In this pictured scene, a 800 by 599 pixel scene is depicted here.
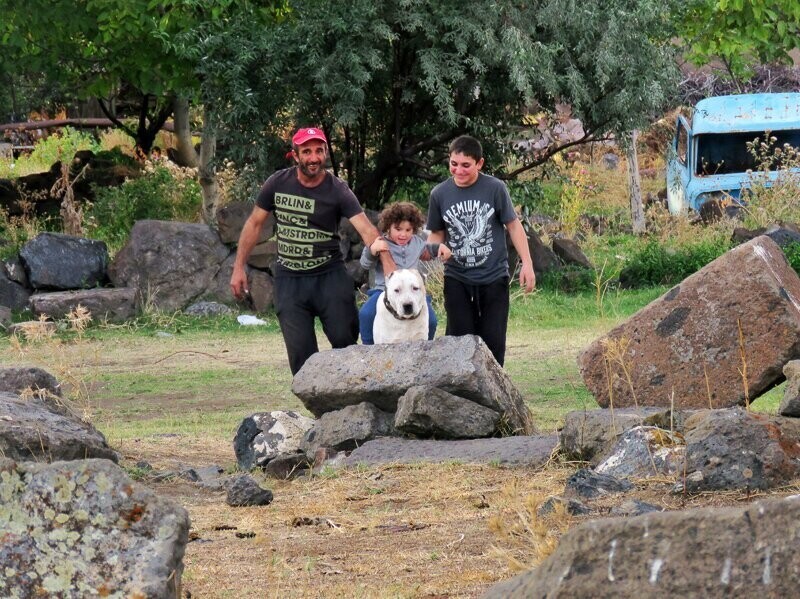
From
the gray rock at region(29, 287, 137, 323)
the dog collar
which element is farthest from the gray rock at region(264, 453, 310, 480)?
the gray rock at region(29, 287, 137, 323)

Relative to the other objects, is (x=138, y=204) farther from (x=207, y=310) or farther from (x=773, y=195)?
(x=773, y=195)

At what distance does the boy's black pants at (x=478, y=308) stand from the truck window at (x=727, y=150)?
563 inches

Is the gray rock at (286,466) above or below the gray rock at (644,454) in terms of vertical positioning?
below

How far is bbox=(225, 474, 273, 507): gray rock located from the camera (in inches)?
253

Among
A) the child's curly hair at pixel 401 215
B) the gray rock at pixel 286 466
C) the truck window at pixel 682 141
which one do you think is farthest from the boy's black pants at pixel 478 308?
the truck window at pixel 682 141

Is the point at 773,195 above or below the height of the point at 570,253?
above

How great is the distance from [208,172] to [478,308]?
34.0 feet

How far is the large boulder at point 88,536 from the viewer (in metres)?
3.75

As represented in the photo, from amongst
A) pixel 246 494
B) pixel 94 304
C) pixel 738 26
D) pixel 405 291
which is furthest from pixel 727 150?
pixel 246 494

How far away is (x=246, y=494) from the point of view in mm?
6438

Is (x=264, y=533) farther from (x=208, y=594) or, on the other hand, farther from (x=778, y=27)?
(x=778, y=27)

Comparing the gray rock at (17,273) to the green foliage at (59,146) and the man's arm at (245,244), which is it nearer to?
the green foliage at (59,146)

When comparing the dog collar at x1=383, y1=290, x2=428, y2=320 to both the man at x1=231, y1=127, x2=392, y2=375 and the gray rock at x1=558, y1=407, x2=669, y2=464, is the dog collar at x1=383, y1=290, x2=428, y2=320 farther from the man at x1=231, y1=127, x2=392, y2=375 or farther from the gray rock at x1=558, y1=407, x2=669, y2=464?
the gray rock at x1=558, y1=407, x2=669, y2=464

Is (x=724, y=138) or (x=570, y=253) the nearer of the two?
(x=570, y=253)
